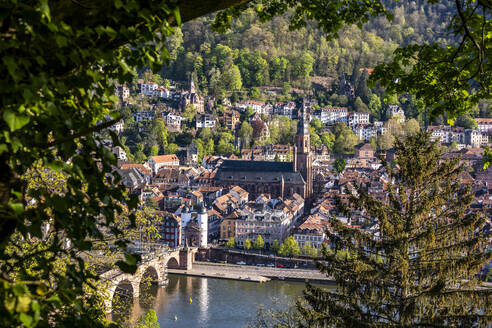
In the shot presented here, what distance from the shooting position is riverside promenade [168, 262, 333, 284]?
23875 millimetres

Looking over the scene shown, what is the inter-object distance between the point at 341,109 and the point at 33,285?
57542 millimetres

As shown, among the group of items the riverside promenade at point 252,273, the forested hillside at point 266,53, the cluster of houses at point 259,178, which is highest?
the forested hillside at point 266,53

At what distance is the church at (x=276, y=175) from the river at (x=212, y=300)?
13598mm

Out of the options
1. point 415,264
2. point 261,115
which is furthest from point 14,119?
point 261,115

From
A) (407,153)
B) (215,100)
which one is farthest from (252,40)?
(407,153)

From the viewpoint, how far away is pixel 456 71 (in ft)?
8.63

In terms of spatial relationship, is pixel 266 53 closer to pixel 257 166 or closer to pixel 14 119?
pixel 257 166

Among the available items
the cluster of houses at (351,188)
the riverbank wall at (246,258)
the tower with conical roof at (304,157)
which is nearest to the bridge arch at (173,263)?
the riverbank wall at (246,258)

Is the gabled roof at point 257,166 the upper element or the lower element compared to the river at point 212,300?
upper

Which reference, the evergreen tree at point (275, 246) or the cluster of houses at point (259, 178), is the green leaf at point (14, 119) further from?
the evergreen tree at point (275, 246)

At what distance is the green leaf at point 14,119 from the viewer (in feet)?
3.65

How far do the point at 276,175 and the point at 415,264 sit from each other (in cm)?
3257

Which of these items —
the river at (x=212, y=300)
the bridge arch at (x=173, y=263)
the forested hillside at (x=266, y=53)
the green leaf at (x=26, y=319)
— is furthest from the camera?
the forested hillside at (x=266, y=53)

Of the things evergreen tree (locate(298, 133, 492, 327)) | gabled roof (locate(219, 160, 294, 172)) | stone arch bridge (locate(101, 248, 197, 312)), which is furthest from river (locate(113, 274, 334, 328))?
gabled roof (locate(219, 160, 294, 172))
